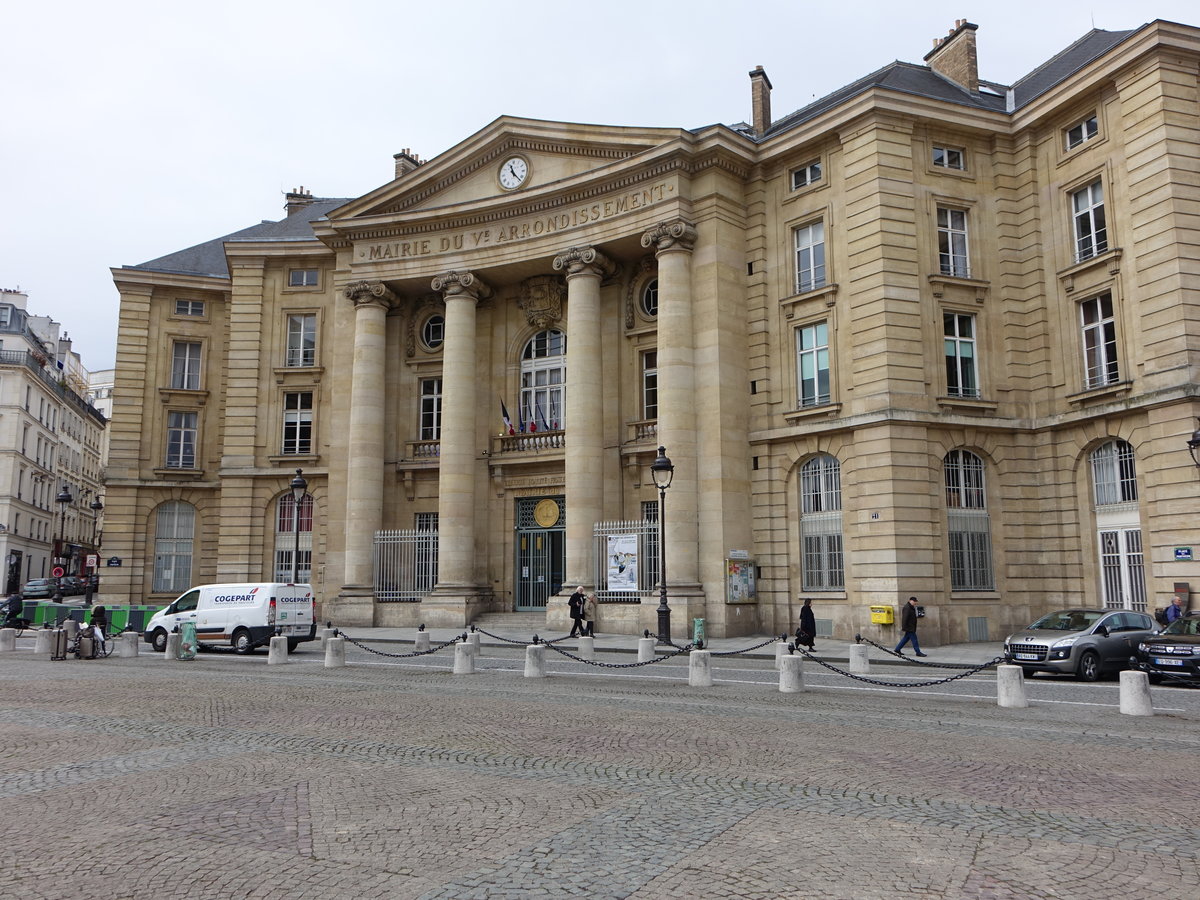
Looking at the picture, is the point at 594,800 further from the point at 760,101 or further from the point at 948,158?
the point at 760,101

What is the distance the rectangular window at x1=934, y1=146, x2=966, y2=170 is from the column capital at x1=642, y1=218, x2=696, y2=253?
754 centimetres

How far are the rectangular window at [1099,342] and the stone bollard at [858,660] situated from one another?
40.1ft

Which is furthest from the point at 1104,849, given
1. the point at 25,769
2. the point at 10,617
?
the point at 10,617

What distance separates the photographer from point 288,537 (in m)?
39.8

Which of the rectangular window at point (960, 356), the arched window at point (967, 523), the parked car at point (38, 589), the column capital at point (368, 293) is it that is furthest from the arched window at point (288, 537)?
the parked car at point (38, 589)

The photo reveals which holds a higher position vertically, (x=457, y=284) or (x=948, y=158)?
(x=948, y=158)

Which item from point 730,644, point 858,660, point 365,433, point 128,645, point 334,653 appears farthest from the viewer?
point 365,433

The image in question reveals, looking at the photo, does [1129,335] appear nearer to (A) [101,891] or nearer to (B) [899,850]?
(B) [899,850]

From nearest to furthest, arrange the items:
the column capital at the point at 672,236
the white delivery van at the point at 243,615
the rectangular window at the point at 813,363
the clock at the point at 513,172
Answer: the white delivery van at the point at 243,615
the rectangular window at the point at 813,363
the column capital at the point at 672,236
the clock at the point at 513,172

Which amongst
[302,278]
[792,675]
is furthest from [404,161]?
[792,675]

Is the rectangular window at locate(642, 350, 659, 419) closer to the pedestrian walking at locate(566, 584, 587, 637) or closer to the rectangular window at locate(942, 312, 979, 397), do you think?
the pedestrian walking at locate(566, 584, 587, 637)

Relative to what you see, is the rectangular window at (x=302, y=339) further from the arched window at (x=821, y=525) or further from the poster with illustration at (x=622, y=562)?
the arched window at (x=821, y=525)

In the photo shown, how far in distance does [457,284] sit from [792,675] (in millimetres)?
23298

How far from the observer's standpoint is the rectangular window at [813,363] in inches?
1172
